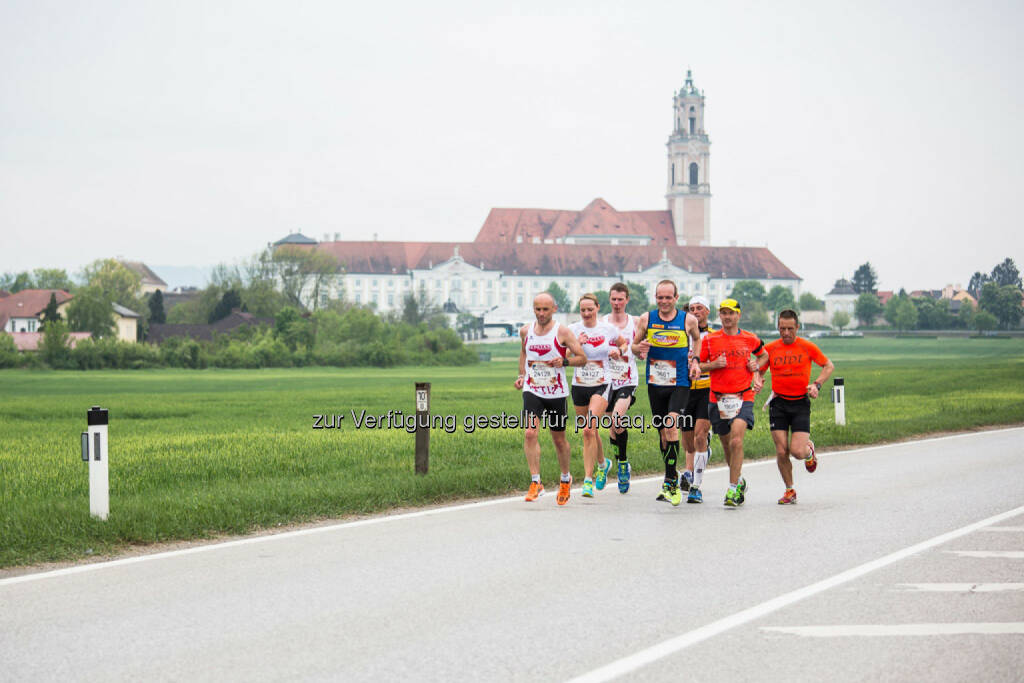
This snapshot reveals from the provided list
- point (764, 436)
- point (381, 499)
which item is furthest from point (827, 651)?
point (764, 436)

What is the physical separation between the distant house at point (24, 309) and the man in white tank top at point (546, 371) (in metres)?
128

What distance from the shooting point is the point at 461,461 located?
15.3 meters

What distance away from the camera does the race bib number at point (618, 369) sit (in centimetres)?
1177

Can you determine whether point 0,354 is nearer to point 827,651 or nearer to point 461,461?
point 461,461

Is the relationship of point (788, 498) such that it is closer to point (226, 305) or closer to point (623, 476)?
point (623, 476)

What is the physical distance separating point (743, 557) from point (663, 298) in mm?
3148

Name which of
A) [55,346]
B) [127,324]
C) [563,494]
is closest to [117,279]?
[127,324]

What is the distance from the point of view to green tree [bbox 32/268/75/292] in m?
161

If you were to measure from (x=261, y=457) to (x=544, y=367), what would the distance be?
264 inches

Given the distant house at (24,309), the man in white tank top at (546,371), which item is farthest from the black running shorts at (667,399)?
the distant house at (24,309)

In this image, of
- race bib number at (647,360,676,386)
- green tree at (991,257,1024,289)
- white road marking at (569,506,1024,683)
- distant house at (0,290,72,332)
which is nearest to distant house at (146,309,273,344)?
distant house at (0,290,72,332)

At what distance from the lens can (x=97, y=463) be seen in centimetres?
970

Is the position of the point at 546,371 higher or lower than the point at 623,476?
higher

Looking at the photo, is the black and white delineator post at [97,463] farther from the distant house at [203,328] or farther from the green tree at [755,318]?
the green tree at [755,318]
